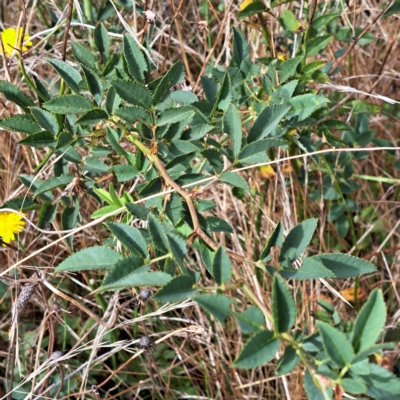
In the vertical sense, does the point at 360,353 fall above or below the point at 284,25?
below

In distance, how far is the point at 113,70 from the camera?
3.04 feet

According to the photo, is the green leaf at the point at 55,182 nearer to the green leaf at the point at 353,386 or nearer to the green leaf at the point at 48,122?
the green leaf at the point at 48,122

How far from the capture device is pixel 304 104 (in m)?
0.92

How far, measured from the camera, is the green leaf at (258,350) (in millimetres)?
514

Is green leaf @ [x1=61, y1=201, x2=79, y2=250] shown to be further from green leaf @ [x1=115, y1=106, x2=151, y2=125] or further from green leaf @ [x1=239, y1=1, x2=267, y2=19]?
green leaf @ [x1=239, y1=1, x2=267, y2=19]

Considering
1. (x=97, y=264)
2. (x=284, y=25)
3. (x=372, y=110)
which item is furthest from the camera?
(x=372, y=110)

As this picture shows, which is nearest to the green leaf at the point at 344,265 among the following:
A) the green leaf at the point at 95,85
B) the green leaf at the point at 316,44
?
the green leaf at the point at 95,85

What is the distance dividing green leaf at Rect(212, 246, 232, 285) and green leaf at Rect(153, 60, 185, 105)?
1.00 feet

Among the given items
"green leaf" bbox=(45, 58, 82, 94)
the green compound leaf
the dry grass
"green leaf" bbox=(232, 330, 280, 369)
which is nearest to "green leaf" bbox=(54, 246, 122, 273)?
the green compound leaf

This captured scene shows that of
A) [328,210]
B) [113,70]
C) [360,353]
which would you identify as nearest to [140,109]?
[113,70]

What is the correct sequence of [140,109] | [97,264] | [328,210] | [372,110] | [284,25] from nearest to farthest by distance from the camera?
[97,264] → [140,109] → [284,25] → [372,110] → [328,210]

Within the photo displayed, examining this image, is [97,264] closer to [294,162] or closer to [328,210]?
[294,162]

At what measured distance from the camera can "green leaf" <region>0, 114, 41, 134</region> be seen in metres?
0.84

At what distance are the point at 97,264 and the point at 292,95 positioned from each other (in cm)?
54
